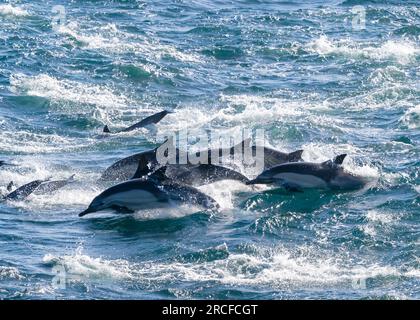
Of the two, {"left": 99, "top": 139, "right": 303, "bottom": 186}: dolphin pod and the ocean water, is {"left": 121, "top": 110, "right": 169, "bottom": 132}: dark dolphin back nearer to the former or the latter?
the ocean water

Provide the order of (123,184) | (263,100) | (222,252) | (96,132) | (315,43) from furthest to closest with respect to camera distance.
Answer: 1. (315,43)
2. (263,100)
3. (96,132)
4. (123,184)
5. (222,252)

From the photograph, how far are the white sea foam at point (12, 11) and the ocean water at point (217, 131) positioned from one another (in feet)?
0.73

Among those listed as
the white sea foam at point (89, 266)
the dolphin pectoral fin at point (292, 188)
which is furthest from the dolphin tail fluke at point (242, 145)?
the white sea foam at point (89, 266)

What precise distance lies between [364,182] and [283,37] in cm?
2045

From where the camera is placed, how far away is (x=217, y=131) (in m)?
34.2

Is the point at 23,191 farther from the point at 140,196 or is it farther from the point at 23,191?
the point at 140,196

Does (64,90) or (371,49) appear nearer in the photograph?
(64,90)

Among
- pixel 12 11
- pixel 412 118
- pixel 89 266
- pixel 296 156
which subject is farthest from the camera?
pixel 12 11

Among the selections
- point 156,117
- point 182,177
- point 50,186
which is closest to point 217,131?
point 156,117

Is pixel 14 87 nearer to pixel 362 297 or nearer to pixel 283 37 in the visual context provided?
pixel 283 37

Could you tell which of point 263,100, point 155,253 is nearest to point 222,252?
point 155,253

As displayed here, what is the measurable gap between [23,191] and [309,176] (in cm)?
701

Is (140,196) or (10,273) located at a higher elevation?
(140,196)

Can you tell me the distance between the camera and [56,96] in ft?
125
